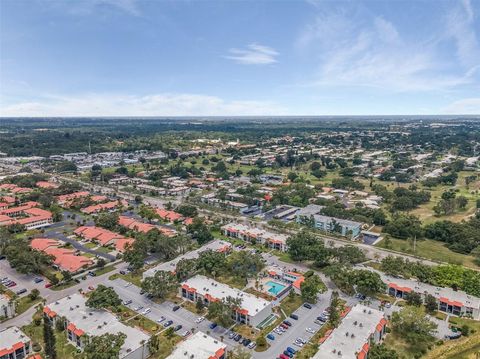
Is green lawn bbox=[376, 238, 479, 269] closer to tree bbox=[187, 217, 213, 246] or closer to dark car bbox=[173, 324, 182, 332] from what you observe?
tree bbox=[187, 217, 213, 246]

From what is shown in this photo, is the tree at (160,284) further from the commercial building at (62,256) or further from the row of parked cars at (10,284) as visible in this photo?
the row of parked cars at (10,284)

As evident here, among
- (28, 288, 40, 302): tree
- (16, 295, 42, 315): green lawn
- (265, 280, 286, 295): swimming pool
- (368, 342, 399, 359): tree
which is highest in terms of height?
(368, 342, 399, 359): tree

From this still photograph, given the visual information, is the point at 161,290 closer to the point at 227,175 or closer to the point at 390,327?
the point at 390,327

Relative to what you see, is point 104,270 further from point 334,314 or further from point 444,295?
point 444,295

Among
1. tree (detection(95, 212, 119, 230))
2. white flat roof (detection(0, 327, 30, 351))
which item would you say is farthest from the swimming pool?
tree (detection(95, 212, 119, 230))

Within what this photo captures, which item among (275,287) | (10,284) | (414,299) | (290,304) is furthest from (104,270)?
(414,299)
